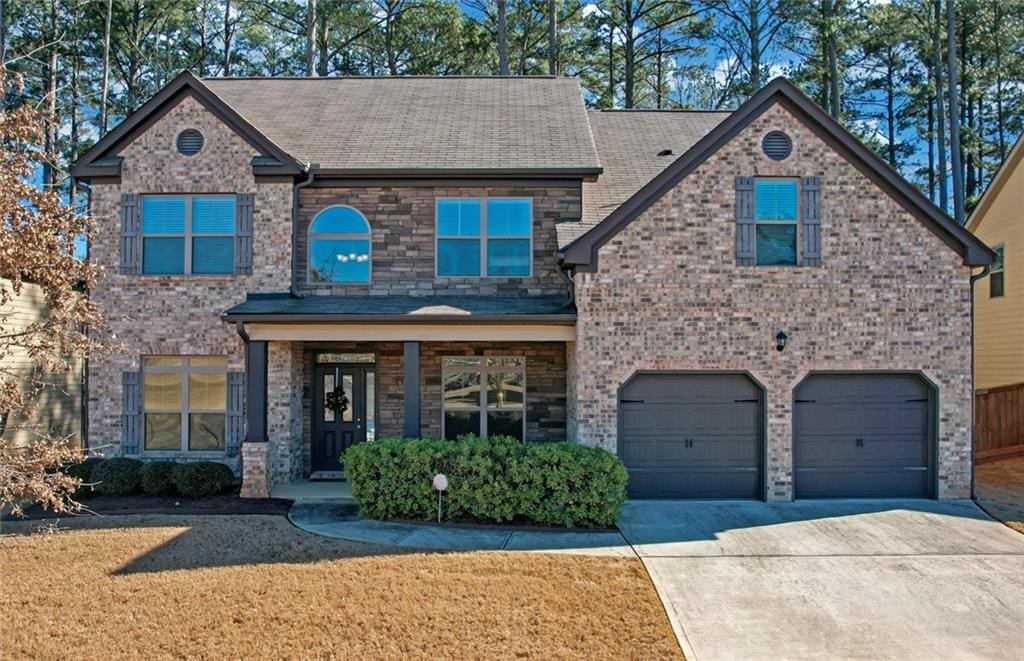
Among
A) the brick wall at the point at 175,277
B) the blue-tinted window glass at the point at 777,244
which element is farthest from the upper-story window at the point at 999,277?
the brick wall at the point at 175,277

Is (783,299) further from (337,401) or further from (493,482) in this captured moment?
(337,401)

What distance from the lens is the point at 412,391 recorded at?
35.9 feet

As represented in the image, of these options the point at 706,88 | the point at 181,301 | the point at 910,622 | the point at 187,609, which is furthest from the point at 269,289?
the point at 706,88

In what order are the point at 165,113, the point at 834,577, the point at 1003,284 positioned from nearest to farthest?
1. the point at 834,577
2. the point at 165,113
3. the point at 1003,284

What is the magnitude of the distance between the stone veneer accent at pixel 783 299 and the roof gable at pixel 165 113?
580 cm

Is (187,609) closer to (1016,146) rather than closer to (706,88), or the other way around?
(1016,146)

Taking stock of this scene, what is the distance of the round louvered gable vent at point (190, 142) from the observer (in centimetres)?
1218

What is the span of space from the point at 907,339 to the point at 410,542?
8.26 m

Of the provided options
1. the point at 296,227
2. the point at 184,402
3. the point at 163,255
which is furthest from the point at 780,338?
the point at 163,255

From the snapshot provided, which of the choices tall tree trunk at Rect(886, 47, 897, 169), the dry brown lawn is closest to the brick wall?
the dry brown lawn

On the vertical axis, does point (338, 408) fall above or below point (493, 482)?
above

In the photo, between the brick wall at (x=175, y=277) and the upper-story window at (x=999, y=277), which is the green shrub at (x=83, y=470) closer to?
the brick wall at (x=175, y=277)

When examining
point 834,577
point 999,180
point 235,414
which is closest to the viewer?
point 834,577

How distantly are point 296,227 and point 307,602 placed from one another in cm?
758
